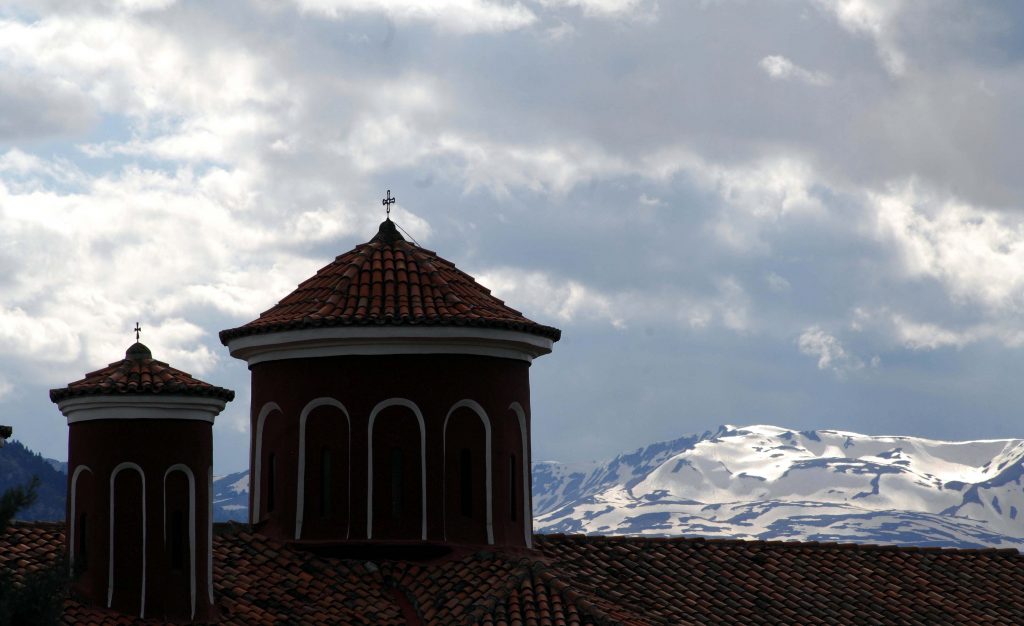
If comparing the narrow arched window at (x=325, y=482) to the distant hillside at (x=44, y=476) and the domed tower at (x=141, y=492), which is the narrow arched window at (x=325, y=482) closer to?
the domed tower at (x=141, y=492)

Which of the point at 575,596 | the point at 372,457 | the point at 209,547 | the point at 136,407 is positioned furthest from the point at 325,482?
the point at 575,596

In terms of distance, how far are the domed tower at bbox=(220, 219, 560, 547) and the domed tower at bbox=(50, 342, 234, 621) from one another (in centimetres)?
316

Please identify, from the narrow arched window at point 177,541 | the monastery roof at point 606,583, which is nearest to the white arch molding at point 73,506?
the monastery roof at point 606,583

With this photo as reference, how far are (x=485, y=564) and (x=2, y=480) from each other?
173410 mm

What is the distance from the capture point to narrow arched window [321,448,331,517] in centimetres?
3042

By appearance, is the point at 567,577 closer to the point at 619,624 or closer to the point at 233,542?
the point at 619,624

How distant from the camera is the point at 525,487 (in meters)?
31.9

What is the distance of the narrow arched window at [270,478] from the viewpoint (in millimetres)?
31297

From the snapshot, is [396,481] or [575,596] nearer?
[575,596]

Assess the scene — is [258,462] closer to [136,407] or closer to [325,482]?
[325,482]

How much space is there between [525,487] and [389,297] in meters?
4.11

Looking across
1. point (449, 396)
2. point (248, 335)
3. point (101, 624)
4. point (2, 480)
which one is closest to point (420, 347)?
point (449, 396)

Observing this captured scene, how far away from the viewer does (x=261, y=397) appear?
3175 centimetres

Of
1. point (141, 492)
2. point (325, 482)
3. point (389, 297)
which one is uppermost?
point (389, 297)
